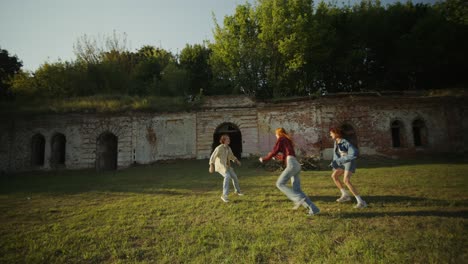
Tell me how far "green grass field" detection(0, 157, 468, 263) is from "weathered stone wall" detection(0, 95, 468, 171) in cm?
874

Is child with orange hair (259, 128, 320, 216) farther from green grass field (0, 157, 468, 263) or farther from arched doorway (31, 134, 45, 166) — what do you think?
arched doorway (31, 134, 45, 166)

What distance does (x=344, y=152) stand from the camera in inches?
229

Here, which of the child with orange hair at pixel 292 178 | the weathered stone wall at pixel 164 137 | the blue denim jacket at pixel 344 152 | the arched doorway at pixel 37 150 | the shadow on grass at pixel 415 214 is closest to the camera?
the shadow on grass at pixel 415 214

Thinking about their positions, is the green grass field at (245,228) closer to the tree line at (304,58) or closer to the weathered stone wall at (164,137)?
the weathered stone wall at (164,137)

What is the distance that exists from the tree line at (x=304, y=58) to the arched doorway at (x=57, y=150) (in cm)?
656

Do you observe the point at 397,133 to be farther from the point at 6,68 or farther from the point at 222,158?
the point at 6,68

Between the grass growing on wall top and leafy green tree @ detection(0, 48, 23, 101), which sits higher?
leafy green tree @ detection(0, 48, 23, 101)

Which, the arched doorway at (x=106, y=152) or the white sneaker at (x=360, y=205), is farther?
the arched doorway at (x=106, y=152)

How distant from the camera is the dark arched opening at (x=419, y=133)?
16.0 m

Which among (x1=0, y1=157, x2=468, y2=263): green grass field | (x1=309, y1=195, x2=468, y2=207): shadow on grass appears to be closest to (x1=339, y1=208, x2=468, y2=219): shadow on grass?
(x1=0, y1=157, x2=468, y2=263): green grass field

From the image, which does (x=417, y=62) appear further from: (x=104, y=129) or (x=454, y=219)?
(x=104, y=129)

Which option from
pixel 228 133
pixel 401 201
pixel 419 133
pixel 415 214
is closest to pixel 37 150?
pixel 228 133

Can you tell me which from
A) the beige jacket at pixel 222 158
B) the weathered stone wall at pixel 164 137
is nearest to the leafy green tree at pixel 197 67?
the weathered stone wall at pixel 164 137

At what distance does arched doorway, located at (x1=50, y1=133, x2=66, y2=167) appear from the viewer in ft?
56.1
